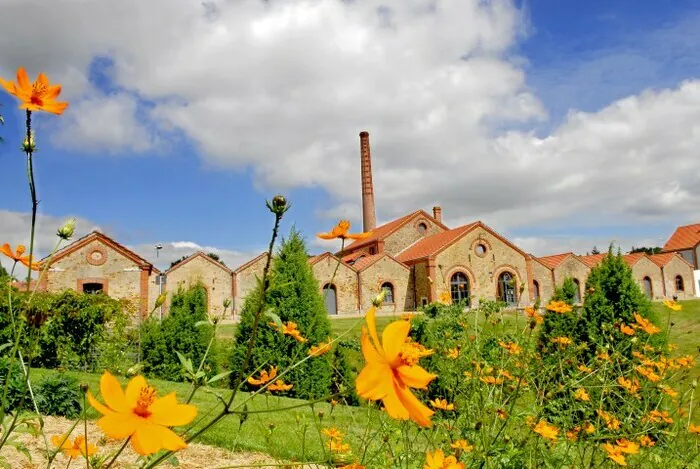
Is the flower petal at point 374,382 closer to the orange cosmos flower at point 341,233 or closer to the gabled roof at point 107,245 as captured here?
the orange cosmos flower at point 341,233

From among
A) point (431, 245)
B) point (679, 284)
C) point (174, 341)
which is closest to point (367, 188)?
point (431, 245)

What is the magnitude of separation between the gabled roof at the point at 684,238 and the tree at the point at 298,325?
132 feet

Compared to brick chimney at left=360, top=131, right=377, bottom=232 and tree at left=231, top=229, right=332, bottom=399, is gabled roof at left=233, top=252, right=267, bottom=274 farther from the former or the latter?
tree at left=231, top=229, right=332, bottom=399

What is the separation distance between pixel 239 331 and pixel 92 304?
11.0 feet

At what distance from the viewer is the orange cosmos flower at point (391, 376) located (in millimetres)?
798

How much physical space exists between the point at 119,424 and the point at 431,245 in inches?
1108

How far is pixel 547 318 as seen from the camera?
925cm

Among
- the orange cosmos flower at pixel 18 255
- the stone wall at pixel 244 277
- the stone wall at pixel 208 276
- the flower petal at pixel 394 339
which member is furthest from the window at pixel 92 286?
the flower petal at pixel 394 339

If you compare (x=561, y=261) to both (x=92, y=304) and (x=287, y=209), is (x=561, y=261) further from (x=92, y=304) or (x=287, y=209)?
(x=287, y=209)

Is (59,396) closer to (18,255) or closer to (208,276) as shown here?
(18,255)

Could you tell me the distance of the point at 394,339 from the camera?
858mm

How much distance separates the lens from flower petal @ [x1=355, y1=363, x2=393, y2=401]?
80 cm

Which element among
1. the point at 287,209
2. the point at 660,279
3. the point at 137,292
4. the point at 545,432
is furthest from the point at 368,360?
the point at 660,279

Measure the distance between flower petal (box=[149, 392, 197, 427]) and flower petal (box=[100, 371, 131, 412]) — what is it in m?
0.04
